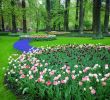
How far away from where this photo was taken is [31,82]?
7.20 meters

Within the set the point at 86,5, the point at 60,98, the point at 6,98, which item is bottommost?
the point at 6,98

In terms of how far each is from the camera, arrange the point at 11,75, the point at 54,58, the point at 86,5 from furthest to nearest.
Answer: the point at 86,5 → the point at 54,58 → the point at 11,75

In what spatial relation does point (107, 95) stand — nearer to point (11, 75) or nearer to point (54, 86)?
point (54, 86)

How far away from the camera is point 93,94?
608cm

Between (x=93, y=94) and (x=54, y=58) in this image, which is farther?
(x=54, y=58)

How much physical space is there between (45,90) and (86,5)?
35.9 meters

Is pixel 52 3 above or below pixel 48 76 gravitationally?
above

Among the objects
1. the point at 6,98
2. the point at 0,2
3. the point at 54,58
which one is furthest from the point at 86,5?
the point at 6,98

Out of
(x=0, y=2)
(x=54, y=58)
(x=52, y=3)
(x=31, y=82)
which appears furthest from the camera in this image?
(x=52, y=3)

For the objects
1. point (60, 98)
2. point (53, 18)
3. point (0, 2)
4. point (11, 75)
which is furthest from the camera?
point (53, 18)

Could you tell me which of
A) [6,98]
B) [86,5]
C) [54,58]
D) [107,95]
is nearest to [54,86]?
[107,95]

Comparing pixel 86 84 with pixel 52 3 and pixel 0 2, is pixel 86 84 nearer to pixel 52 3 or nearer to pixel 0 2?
pixel 0 2

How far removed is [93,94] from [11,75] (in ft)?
13.2

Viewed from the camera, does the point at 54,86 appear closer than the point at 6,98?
Yes
